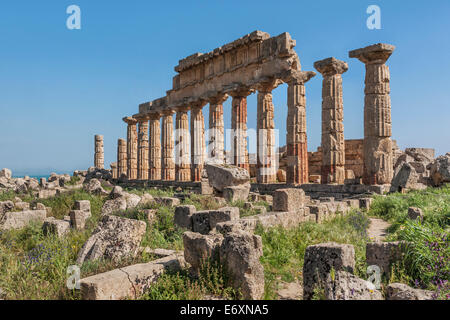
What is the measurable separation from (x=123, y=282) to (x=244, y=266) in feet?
4.96

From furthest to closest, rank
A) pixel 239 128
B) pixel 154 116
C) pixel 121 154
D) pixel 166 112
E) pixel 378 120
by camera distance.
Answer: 1. pixel 121 154
2. pixel 154 116
3. pixel 166 112
4. pixel 239 128
5. pixel 378 120

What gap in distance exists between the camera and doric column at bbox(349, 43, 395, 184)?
15.8 m

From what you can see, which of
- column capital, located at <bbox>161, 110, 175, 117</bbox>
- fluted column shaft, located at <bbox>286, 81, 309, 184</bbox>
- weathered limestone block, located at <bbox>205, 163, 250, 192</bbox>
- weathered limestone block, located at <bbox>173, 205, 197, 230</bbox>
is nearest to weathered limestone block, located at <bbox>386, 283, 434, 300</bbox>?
weathered limestone block, located at <bbox>173, 205, 197, 230</bbox>

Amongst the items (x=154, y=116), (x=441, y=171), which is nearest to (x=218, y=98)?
(x=154, y=116)

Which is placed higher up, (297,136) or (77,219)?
(297,136)

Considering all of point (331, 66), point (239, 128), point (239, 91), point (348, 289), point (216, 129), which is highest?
point (331, 66)

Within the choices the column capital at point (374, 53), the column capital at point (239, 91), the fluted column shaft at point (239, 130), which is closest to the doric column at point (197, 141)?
the fluted column shaft at point (239, 130)

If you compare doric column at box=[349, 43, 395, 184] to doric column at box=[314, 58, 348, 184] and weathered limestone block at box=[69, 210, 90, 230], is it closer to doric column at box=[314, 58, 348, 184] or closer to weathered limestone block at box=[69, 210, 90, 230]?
doric column at box=[314, 58, 348, 184]

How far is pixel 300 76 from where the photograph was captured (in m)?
18.5

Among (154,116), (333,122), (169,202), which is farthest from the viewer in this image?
(154,116)

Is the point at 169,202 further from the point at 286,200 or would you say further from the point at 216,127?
the point at 216,127

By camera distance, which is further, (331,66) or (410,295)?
(331,66)

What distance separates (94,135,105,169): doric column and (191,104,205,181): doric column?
69.2 feet

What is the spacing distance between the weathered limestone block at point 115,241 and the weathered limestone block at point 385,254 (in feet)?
12.2
